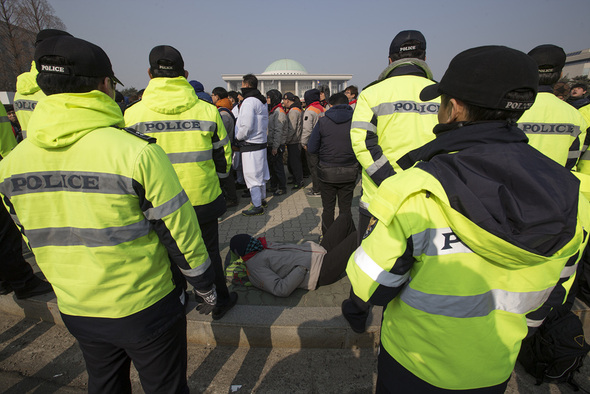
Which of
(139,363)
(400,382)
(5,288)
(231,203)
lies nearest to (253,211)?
(231,203)

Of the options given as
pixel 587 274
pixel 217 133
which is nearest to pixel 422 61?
pixel 217 133

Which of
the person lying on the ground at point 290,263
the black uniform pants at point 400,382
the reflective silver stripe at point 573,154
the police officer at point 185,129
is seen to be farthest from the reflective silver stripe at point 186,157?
the reflective silver stripe at point 573,154

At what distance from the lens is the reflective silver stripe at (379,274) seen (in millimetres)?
1139

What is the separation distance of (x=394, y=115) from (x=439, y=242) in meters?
1.58

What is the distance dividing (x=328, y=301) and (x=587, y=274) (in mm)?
2599

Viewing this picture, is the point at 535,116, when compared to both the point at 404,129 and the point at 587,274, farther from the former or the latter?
the point at 587,274

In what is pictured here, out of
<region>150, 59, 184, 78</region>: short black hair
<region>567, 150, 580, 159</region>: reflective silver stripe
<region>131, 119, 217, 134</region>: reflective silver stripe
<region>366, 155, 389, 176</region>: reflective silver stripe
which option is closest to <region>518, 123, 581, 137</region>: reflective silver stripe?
<region>567, 150, 580, 159</region>: reflective silver stripe

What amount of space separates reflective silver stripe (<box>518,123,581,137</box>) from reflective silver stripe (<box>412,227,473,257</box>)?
222cm

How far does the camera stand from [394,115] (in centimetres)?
238

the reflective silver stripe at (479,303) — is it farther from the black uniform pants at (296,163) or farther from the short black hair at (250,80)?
the black uniform pants at (296,163)

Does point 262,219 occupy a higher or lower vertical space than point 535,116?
lower

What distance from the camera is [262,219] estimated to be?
5625mm

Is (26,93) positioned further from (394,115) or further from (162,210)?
(394,115)

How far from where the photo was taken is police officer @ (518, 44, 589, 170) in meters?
2.55
